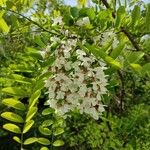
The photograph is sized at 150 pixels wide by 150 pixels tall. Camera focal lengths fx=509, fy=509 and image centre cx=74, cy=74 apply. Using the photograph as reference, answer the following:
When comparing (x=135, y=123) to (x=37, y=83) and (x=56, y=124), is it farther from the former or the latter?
(x=37, y=83)

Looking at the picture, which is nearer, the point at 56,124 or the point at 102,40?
the point at 102,40

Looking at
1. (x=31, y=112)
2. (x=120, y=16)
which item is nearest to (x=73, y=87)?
(x=31, y=112)

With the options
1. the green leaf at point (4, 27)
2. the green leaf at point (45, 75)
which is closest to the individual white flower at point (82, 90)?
the green leaf at point (45, 75)

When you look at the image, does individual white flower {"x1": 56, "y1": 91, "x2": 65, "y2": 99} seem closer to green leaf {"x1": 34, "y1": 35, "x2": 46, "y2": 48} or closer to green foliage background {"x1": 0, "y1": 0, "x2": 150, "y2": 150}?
green foliage background {"x1": 0, "y1": 0, "x2": 150, "y2": 150}

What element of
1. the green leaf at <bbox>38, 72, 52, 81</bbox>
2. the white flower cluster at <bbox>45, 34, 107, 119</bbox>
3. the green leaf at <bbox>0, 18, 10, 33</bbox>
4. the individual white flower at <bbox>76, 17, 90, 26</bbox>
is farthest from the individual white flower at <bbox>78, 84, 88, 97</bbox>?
the green leaf at <bbox>0, 18, 10, 33</bbox>

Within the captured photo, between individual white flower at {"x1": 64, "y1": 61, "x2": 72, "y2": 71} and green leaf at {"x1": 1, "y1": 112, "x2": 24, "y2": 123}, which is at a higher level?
individual white flower at {"x1": 64, "y1": 61, "x2": 72, "y2": 71}

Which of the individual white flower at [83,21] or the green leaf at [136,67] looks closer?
the green leaf at [136,67]

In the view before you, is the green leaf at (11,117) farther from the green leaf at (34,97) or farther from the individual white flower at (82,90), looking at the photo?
the individual white flower at (82,90)

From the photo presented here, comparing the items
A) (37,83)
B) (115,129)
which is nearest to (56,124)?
(37,83)
